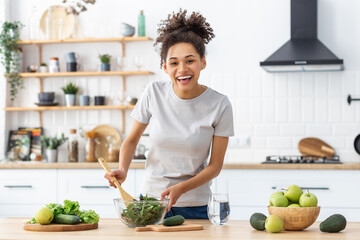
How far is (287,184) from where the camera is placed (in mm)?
4270

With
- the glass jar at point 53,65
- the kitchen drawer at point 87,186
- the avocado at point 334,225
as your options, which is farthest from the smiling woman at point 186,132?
the glass jar at point 53,65

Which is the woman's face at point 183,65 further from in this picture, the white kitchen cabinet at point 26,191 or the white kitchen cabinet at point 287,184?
the white kitchen cabinet at point 26,191

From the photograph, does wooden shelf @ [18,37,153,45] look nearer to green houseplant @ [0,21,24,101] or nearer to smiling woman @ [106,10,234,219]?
green houseplant @ [0,21,24,101]

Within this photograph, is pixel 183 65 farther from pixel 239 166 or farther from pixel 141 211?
pixel 239 166

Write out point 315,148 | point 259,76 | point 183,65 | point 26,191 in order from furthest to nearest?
point 259,76 < point 315,148 < point 26,191 < point 183,65

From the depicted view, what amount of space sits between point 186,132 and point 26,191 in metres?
2.43

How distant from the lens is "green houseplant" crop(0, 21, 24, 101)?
205 inches

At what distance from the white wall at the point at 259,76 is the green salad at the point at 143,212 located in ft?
9.69

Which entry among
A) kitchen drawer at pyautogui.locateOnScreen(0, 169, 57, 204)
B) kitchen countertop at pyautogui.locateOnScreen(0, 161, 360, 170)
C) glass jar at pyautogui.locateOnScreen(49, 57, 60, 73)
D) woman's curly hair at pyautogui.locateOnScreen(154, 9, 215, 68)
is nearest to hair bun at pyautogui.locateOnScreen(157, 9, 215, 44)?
woman's curly hair at pyautogui.locateOnScreen(154, 9, 215, 68)

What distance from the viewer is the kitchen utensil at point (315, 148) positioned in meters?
4.83

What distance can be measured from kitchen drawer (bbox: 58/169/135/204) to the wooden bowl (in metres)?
2.48

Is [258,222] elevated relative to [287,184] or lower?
elevated

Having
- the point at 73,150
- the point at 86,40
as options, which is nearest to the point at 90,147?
the point at 73,150

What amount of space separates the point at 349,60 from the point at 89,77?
7.48 feet
